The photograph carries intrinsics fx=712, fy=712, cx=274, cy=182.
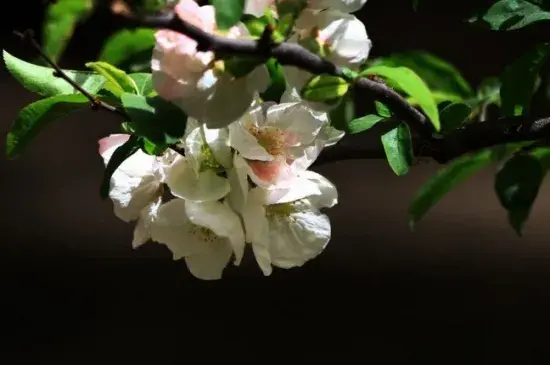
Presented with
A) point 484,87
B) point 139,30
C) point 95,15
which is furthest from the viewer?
point 484,87

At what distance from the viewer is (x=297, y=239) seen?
0.44m

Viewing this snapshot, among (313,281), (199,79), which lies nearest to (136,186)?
(199,79)

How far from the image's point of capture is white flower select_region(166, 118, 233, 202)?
1.30 ft

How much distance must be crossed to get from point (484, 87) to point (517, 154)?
52 cm

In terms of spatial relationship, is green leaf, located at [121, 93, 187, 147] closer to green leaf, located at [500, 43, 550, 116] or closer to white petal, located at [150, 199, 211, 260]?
white petal, located at [150, 199, 211, 260]

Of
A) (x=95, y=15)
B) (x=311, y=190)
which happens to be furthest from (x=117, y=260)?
(x=95, y=15)

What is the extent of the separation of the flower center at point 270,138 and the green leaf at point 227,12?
4.2 inches

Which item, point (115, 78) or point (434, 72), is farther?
point (434, 72)

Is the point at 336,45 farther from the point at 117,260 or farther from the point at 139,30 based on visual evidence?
the point at 117,260

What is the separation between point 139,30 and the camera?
0.40m

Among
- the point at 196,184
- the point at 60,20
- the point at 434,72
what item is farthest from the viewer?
the point at 434,72

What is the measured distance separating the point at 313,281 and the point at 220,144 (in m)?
0.67

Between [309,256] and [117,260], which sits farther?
[117,260]

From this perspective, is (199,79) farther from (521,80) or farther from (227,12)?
(521,80)
